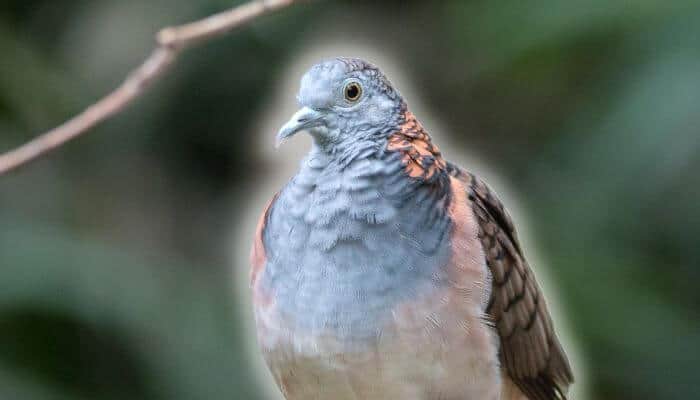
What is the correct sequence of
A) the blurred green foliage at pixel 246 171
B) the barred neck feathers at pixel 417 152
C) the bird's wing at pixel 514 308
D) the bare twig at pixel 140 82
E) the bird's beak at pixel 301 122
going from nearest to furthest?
the bare twig at pixel 140 82 < the bird's beak at pixel 301 122 < the barred neck feathers at pixel 417 152 < the bird's wing at pixel 514 308 < the blurred green foliage at pixel 246 171

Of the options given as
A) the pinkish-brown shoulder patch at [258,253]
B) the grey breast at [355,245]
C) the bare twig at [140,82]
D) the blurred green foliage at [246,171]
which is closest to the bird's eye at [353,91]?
the grey breast at [355,245]

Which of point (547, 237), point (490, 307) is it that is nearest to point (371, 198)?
point (490, 307)

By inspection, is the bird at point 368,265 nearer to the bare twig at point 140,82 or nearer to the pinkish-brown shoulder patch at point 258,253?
the pinkish-brown shoulder patch at point 258,253

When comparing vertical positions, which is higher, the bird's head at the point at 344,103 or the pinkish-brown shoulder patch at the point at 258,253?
the bird's head at the point at 344,103

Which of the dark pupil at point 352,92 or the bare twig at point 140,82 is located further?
the dark pupil at point 352,92

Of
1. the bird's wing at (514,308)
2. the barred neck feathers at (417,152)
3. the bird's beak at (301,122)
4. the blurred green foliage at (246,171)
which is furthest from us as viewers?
the blurred green foliage at (246,171)

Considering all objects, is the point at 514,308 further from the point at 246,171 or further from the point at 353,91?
the point at 246,171

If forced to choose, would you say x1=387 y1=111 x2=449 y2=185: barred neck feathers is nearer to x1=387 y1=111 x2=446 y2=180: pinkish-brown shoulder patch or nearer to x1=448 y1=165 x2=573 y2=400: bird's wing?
x1=387 y1=111 x2=446 y2=180: pinkish-brown shoulder patch

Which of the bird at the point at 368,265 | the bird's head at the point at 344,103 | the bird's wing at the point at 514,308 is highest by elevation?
the bird's head at the point at 344,103
